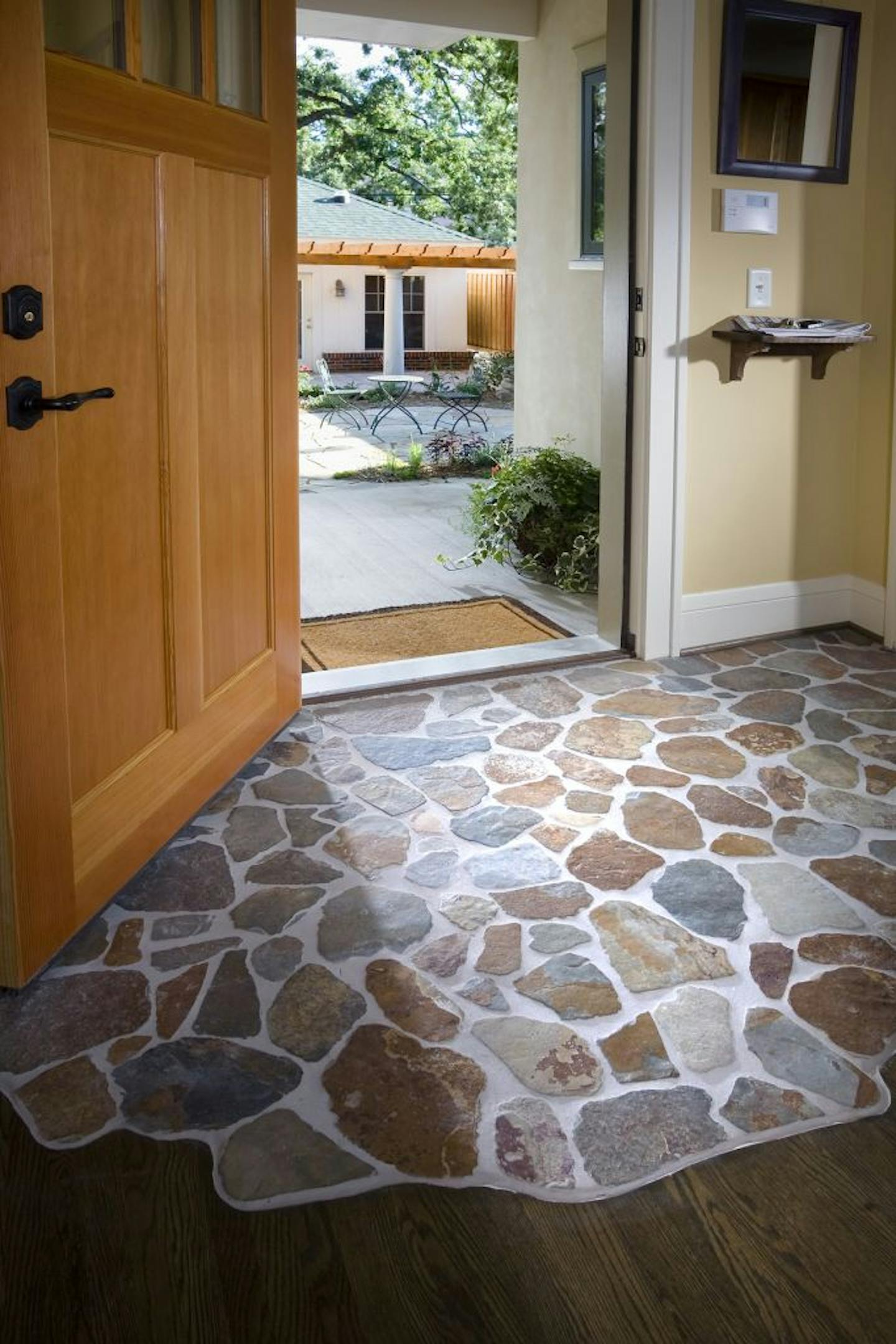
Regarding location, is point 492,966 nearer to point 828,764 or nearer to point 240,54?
point 828,764

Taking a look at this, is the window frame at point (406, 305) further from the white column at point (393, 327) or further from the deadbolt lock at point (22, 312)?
the deadbolt lock at point (22, 312)

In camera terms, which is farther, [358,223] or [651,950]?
[358,223]

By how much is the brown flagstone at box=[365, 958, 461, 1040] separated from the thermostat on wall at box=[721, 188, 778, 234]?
2882 mm

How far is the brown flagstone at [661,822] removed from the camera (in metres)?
3.02

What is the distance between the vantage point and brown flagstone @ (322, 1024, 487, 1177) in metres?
1.93

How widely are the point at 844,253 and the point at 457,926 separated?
10.0 ft

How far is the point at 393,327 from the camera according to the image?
1641cm

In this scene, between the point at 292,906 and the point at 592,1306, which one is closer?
the point at 592,1306

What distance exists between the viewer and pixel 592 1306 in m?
1.64

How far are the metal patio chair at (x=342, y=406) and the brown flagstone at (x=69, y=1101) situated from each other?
33.8 feet

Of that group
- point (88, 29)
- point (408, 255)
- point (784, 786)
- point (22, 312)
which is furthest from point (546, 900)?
point (408, 255)

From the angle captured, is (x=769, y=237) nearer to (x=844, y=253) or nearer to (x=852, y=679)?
(x=844, y=253)

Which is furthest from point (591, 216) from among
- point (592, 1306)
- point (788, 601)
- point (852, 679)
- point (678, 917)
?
point (592, 1306)

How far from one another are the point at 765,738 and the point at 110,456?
2030 mm
